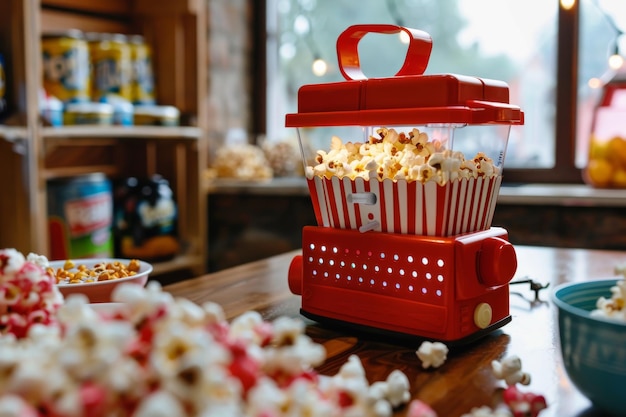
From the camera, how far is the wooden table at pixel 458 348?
0.73m

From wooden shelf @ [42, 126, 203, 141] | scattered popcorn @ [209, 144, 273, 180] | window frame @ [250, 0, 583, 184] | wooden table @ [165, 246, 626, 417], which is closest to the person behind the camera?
wooden table @ [165, 246, 626, 417]

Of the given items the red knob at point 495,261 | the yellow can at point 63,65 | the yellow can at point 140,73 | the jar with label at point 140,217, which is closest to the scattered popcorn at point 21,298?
the red knob at point 495,261

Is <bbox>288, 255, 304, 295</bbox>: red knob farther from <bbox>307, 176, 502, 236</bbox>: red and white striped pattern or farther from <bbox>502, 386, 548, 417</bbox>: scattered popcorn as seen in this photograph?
<bbox>502, 386, 548, 417</bbox>: scattered popcorn

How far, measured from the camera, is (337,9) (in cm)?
303

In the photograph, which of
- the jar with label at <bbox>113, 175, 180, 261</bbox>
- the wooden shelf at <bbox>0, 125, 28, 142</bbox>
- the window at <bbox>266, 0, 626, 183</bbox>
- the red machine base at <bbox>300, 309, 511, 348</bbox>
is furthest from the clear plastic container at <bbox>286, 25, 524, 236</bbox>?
the window at <bbox>266, 0, 626, 183</bbox>

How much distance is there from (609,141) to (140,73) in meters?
1.61

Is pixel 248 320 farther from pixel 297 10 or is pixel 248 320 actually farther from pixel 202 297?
pixel 297 10

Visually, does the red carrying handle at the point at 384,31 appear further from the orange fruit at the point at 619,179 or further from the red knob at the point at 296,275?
the orange fruit at the point at 619,179

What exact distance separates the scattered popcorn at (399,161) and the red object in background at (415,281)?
0.26 feet

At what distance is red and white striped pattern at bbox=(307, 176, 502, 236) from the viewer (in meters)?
0.90

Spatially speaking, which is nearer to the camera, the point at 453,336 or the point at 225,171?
the point at 453,336

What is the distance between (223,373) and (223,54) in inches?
103

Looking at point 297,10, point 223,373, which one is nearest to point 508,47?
point 297,10

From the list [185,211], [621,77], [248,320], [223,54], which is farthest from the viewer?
[223,54]
